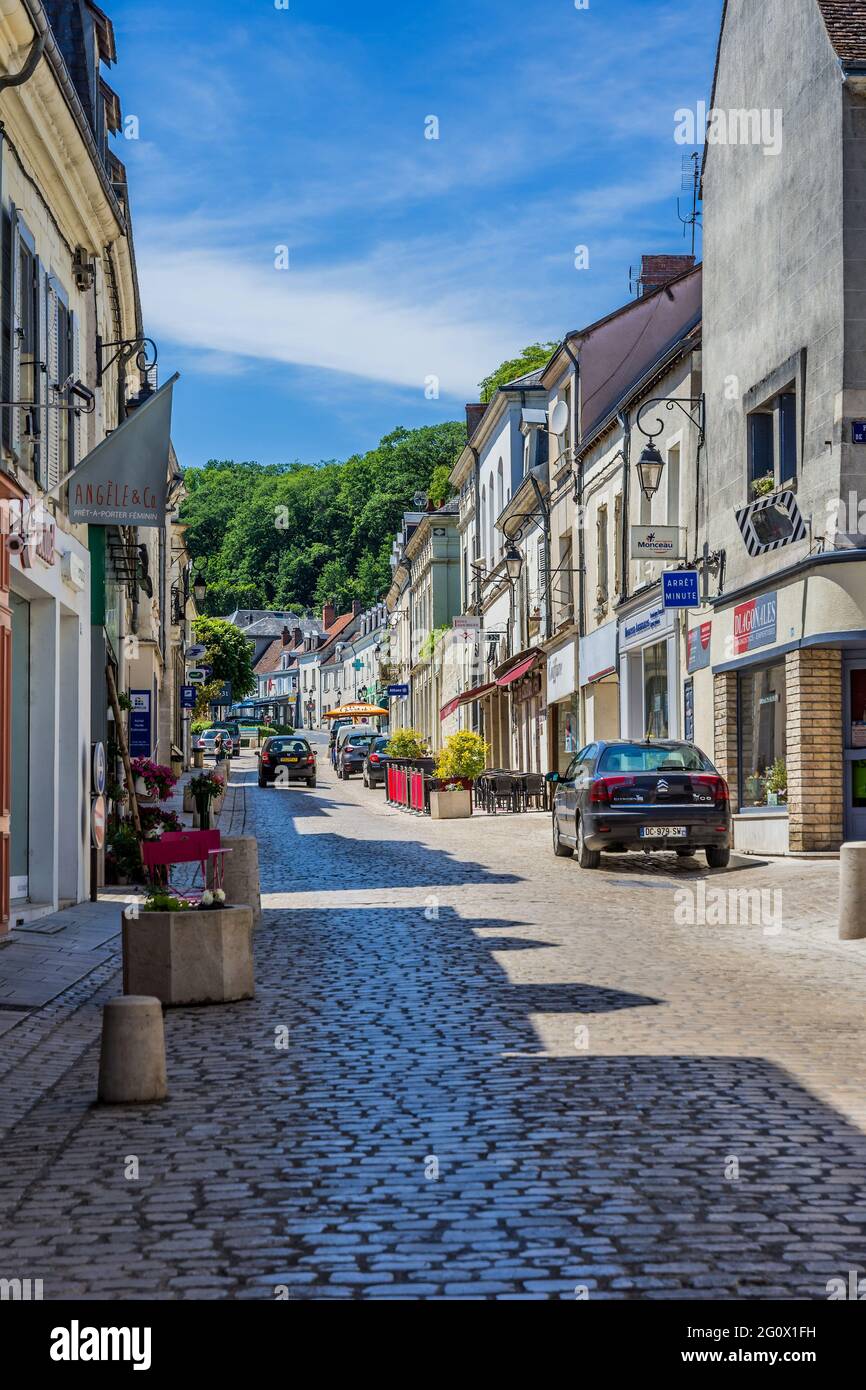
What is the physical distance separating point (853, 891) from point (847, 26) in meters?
12.3

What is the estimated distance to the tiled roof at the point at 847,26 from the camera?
19.9 metres

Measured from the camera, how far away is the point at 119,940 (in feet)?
Answer: 46.2

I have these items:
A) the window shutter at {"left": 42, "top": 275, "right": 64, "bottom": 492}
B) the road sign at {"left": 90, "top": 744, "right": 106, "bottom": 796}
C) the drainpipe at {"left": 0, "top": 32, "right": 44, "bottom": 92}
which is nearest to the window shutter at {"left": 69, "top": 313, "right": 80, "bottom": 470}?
the window shutter at {"left": 42, "top": 275, "right": 64, "bottom": 492}

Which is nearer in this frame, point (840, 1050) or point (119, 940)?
point (840, 1050)

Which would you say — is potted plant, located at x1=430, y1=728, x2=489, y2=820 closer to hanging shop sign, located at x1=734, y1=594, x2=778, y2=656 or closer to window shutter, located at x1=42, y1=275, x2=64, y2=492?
hanging shop sign, located at x1=734, y1=594, x2=778, y2=656

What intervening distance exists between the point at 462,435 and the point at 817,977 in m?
79.9

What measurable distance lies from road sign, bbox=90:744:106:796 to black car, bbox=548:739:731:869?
5.87 m

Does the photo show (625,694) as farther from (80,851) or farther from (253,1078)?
(253,1078)

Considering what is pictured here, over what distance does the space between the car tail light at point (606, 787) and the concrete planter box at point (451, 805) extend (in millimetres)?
13595

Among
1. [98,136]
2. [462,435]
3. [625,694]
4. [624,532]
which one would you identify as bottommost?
[625,694]

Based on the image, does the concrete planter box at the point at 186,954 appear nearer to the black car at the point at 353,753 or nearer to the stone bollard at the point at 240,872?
the stone bollard at the point at 240,872

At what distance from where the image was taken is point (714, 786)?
19625mm
